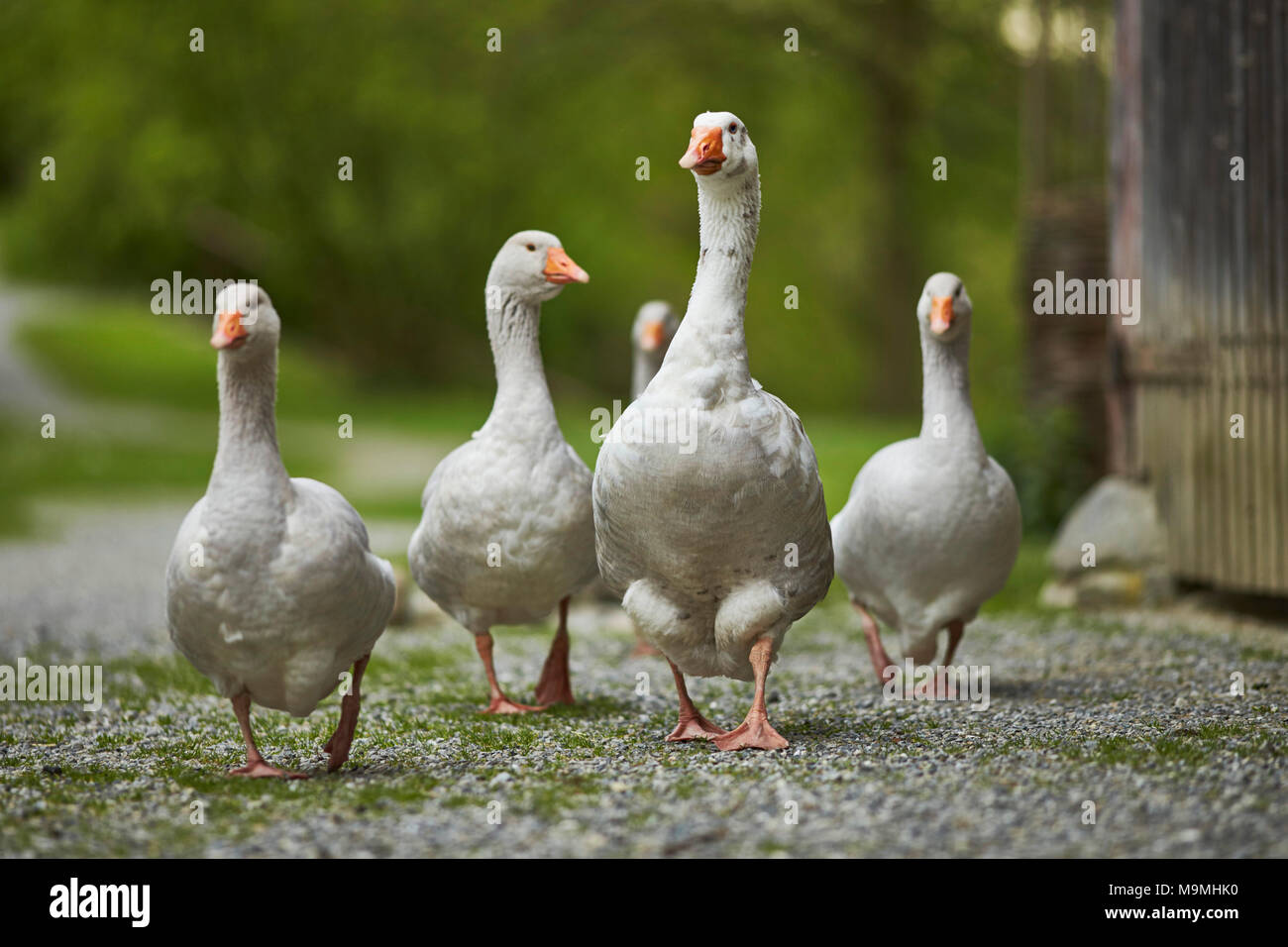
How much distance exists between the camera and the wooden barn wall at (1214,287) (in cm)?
1000

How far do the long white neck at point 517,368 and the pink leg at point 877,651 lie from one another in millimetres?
2174

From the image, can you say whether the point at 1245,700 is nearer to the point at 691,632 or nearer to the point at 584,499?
the point at 691,632

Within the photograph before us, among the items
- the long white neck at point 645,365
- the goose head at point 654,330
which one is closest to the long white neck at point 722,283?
the goose head at point 654,330

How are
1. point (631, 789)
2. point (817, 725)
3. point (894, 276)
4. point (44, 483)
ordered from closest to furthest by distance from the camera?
point (631, 789) → point (817, 725) → point (44, 483) → point (894, 276)

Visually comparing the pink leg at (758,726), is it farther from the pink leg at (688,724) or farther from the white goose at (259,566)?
the white goose at (259,566)

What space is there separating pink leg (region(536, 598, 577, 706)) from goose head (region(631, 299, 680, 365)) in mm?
2680

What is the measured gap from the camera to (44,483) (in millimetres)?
22594

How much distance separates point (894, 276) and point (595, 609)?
18.2m

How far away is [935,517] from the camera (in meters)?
7.51

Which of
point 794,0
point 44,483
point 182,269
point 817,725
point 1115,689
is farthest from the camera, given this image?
point 182,269

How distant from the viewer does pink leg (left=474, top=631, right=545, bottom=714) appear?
7.81 m

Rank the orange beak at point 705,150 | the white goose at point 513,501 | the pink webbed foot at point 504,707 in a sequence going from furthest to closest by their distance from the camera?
the pink webbed foot at point 504,707 < the white goose at point 513,501 < the orange beak at point 705,150

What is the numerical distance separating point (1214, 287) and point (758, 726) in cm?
630

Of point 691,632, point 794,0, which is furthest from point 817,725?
point 794,0
